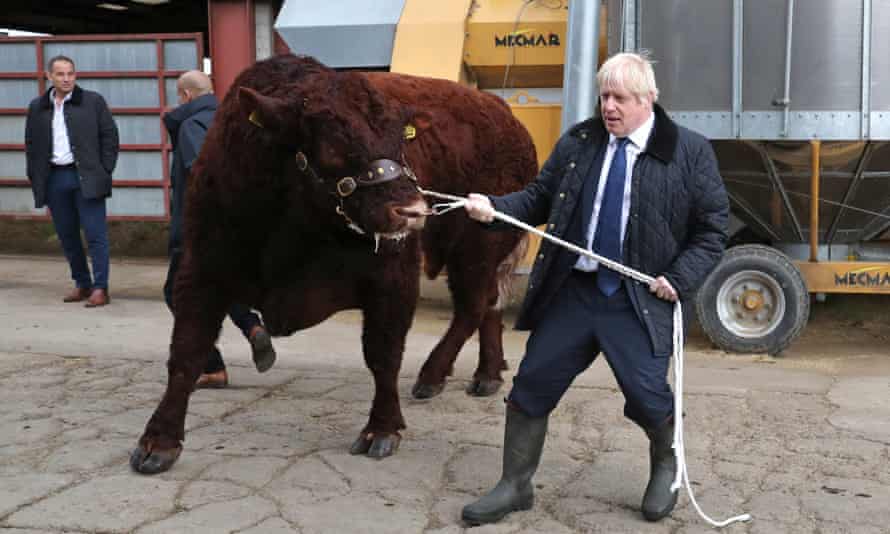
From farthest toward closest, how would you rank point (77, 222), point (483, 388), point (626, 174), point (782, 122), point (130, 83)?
1. point (130, 83)
2. point (77, 222)
3. point (782, 122)
4. point (483, 388)
5. point (626, 174)

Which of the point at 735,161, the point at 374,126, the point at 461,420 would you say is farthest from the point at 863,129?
the point at 374,126

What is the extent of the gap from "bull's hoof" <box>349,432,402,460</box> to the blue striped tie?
137 cm

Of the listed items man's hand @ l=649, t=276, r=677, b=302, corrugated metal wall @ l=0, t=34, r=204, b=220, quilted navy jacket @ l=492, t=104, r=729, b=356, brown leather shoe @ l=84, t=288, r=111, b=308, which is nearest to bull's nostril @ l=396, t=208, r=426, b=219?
quilted navy jacket @ l=492, t=104, r=729, b=356

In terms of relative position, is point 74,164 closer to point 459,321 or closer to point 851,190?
point 459,321

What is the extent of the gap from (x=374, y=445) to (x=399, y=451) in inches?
5.5

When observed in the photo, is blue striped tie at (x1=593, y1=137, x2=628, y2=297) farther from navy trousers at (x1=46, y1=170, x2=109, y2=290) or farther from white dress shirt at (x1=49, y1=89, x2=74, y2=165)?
white dress shirt at (x1=49, y1=89, x2=74, y2=165)

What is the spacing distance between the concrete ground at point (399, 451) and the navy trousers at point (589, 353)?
1.47 feet

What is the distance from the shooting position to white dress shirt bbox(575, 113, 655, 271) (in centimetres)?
362

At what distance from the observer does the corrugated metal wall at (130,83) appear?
34.8ft

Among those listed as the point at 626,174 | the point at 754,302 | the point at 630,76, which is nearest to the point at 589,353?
the point at 626,174

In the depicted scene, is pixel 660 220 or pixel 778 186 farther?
pixel 778 186

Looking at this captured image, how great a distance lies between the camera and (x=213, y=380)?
18.7 ft

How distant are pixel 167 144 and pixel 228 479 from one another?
7.04 meters

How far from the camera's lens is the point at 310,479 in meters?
4.17
